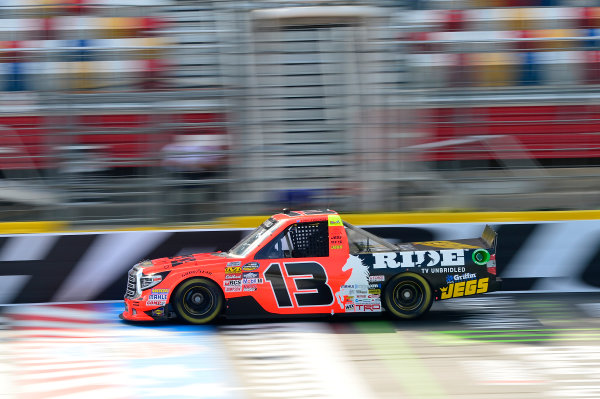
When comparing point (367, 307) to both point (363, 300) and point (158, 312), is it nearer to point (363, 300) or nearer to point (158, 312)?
point (363, 300)

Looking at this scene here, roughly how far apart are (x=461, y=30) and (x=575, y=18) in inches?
75.9

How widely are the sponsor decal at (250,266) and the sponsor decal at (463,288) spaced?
1910 mm

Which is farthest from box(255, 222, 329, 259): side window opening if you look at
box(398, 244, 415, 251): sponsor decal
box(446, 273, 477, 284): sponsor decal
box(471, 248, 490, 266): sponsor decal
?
box(471, 248, 490, 266): sponsor decal

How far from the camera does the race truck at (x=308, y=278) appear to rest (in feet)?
27.0

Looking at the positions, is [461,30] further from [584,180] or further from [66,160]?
[66,160]

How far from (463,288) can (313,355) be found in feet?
6.96

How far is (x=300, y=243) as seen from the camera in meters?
8.41

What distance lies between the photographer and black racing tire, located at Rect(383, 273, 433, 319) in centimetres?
835

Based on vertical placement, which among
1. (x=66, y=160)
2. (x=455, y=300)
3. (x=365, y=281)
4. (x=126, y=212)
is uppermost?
(x=66, y=160)

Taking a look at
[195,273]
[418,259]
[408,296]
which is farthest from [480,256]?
[195,273]

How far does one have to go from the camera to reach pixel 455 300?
977 centimetres

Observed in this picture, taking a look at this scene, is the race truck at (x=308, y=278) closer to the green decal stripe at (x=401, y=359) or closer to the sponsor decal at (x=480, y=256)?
the sponsor decal at (x=480, y=256)

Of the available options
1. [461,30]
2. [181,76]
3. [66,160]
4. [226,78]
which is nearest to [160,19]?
[181,76]

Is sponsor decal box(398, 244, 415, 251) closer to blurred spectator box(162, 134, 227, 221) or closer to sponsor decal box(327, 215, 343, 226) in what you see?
sponsor decal box(327, 215, 343, 226)
